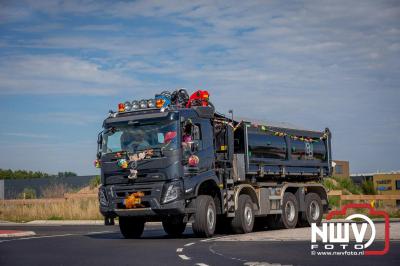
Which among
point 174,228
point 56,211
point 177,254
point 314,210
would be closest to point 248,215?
point 174,228

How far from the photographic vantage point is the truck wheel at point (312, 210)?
24.6 meters

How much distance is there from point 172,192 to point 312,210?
28.6 ft

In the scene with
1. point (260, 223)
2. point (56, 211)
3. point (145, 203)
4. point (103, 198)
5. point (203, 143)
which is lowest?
point (260, 223)

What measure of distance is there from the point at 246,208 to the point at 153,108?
175 inches

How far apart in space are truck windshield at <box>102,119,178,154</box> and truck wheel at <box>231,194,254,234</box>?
3.64 m

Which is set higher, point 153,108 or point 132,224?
point 153,108

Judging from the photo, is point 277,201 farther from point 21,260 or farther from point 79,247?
point 21,260

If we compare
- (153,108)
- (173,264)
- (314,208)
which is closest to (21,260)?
(173,264)

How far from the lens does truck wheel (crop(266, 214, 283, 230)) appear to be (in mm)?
23203

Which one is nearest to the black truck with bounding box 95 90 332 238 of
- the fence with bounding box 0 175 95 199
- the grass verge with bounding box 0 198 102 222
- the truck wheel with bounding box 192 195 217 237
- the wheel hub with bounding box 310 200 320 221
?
the truck wheel with bounding box 192 195 217 237

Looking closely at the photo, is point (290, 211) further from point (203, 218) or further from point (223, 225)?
point (203, 218)


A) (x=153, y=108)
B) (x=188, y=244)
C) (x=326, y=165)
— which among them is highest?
(x=153, y=108)

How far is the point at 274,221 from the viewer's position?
76.4 ft

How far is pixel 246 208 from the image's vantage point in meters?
20.9
